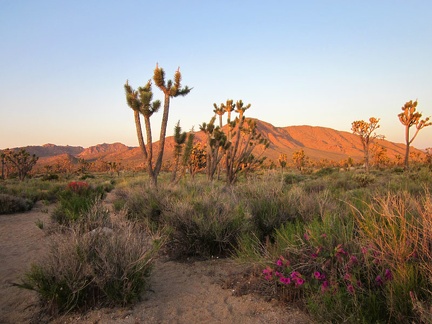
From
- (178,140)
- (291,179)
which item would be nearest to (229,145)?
(178,140)

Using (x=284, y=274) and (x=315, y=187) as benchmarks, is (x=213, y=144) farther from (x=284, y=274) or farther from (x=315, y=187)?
(x=284, y=274)

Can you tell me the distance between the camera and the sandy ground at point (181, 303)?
13.8 ft

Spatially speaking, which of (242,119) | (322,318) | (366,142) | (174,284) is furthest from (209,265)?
(366,142)

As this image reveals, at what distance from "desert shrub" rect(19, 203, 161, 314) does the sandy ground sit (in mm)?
192

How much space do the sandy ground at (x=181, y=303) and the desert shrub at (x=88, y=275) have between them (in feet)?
0.63

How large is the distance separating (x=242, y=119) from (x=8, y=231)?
1633 cm

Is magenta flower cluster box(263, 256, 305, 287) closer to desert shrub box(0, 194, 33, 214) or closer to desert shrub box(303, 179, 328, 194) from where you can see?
desert shrub box(303, 179, 328, 194)

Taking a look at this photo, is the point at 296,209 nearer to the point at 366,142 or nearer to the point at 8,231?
the point at 8,231

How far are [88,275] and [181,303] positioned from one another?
1.36 meters

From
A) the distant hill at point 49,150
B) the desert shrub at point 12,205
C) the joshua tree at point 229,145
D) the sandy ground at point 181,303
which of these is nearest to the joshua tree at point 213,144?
the joshua tree at point 229,145

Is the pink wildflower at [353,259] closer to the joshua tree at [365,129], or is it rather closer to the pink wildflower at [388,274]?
the pink wildflower at [388,274]

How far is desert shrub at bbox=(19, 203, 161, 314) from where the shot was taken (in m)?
4.39

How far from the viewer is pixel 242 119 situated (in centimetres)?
2330

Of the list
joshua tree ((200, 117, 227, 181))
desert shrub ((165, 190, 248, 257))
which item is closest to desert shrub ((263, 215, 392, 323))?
desert shrub ((165, 190, 248, 257))
